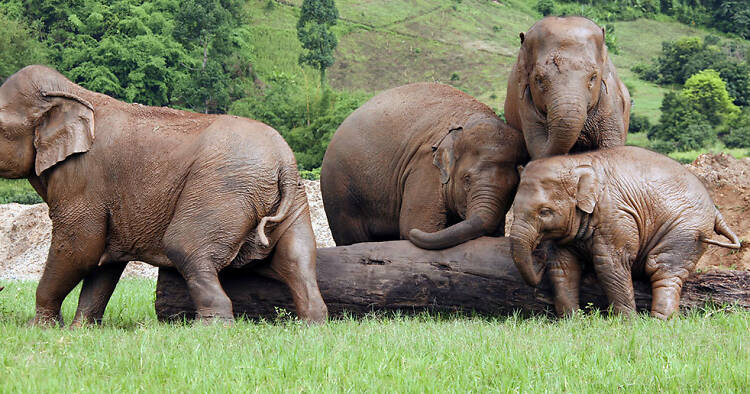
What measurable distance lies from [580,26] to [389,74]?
44.4 metres

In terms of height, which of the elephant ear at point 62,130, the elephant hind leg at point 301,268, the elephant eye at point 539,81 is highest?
the elephant eye at point 539,81

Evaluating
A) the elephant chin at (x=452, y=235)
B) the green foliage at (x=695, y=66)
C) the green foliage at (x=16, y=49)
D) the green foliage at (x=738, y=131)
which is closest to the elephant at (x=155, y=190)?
the elephant chin at (x=452, y=235)

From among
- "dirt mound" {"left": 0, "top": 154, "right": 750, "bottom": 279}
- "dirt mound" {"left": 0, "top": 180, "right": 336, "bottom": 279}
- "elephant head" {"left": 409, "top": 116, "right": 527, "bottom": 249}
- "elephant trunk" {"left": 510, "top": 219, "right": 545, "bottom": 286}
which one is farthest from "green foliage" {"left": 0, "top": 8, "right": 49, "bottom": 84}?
"elephant trunk" {"left": 510, "top": 219, "right": 545, "bottom": 286}

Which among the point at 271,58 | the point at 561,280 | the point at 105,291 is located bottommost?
the point at 271,58

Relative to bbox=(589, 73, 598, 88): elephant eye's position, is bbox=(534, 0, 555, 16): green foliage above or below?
below

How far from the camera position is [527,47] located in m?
7.68

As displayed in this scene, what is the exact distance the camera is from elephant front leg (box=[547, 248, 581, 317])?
23.9 feet

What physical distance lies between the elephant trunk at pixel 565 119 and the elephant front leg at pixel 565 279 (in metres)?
0.95

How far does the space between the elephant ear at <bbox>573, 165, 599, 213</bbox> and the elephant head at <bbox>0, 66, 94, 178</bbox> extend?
4366 millimetres

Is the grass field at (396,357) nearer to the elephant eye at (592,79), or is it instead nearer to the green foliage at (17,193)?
the elephant eye at (592,79)

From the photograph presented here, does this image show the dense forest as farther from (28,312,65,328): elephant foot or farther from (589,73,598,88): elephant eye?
(589,73,598,88): elephant eye

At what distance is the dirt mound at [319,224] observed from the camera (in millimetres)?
11404

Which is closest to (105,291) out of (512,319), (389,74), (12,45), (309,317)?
(309,317)

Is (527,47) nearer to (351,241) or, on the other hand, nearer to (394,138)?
(394,138)
